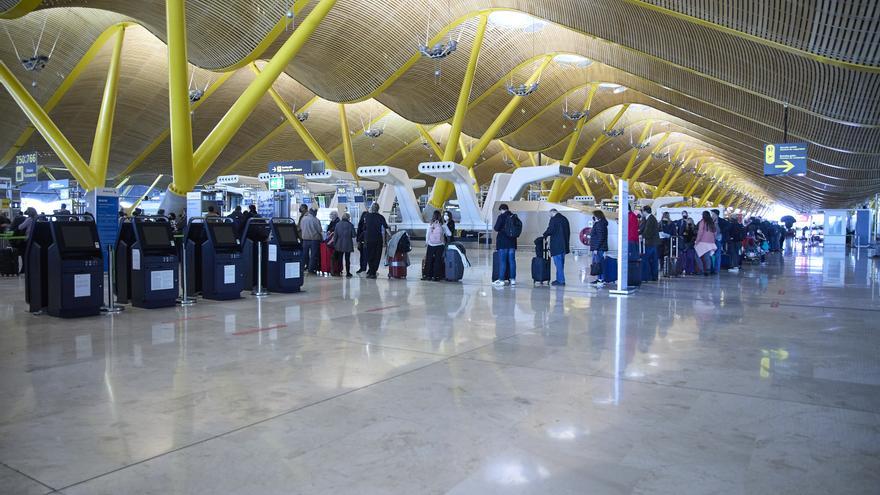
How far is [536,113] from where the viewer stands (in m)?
40.3

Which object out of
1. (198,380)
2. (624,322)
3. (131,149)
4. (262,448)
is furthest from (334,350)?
(131,149)

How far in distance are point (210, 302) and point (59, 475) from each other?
7.14 metres

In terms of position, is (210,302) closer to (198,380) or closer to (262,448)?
(198,380)

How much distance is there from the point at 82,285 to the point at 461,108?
2454 cm

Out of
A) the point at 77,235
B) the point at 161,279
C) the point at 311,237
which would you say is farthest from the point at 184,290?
the point at 311,237

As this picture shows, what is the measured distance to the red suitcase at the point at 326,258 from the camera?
1495 cm

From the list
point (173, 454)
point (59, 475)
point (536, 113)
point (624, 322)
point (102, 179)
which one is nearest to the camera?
point (59, 475)

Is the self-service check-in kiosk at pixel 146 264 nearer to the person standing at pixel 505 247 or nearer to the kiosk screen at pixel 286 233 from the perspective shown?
the kiosk screen at pixel 286 233

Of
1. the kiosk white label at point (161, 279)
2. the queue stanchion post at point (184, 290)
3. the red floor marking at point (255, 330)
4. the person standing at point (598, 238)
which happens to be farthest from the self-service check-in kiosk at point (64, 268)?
the person standing at point (598, 238)

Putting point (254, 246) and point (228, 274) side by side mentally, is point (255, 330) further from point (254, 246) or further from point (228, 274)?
point (254, 246)

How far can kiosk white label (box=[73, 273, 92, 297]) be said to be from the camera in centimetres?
799

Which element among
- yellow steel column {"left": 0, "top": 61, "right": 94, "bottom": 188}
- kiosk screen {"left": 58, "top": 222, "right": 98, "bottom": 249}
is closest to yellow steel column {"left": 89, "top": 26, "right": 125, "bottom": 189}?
yellow steel column {"left": 0, "top": 61, "right": 94, "bottom": 188}

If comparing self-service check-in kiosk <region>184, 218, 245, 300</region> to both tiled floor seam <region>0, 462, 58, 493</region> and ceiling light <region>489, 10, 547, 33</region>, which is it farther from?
ceiling light <region>489, 10, 547, 33</region>

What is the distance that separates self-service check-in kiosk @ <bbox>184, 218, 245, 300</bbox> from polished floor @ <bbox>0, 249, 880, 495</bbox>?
5.65 feet
